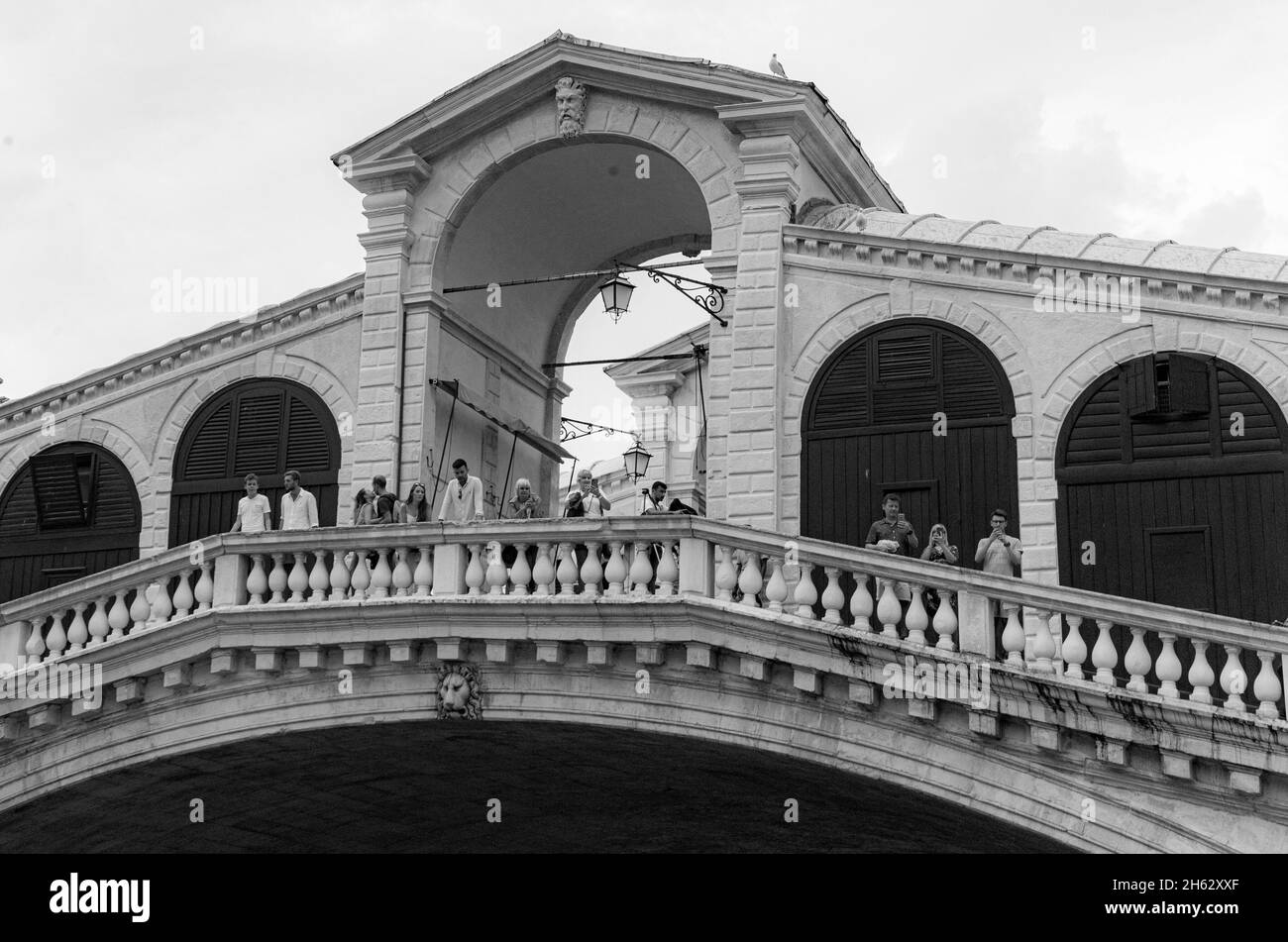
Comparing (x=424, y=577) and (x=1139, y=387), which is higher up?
(x=1139, y=387)

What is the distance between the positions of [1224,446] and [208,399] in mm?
14985

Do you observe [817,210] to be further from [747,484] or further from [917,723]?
[917,723]

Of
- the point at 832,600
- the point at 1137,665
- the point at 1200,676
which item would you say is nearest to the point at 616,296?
the point at 832,600

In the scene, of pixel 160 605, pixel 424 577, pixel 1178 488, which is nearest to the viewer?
pixel 424 577

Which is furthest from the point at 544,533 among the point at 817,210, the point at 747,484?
the point at 817,210

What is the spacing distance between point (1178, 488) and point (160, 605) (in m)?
12.9

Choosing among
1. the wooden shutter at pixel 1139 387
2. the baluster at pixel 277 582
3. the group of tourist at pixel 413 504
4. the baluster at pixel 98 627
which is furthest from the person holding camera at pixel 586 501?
the wooden shutter at pixel 1139 387

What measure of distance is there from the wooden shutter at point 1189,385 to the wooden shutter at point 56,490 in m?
16.4

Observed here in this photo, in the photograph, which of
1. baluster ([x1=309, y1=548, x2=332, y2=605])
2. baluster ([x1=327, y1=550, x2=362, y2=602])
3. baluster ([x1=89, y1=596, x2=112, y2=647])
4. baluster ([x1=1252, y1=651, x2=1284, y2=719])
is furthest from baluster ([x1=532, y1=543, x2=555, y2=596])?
baluster ([x1=1252, y1=651, x2=1284, y2=719])

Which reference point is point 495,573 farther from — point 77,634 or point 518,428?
point 518,428

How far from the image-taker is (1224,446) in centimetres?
2389

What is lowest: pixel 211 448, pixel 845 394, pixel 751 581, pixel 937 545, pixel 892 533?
pixel 751 581

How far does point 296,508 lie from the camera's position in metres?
26.5
